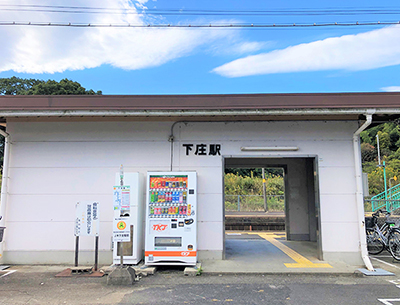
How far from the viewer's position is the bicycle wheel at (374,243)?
813 centimetres

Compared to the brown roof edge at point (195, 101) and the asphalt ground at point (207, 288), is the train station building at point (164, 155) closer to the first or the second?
the brown roof edge at point (195, 101)

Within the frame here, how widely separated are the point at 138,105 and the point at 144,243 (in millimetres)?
3190

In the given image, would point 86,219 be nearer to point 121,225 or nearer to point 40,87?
point 121,225

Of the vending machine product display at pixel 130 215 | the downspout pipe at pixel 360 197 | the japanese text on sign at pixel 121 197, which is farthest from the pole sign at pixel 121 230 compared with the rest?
the downspout pipe at pixel 360 197

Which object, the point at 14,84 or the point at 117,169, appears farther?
the point at 14,84

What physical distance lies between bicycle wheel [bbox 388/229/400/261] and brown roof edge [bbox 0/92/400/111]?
141 inches

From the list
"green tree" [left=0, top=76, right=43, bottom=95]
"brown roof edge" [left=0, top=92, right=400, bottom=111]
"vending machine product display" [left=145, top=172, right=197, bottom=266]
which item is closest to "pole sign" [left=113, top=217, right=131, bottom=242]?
"vending machine product display" [left=145, top=172, right=197, bottom=266]

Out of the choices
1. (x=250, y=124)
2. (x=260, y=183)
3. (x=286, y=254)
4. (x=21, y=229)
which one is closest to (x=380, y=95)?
(x=250, y=124)

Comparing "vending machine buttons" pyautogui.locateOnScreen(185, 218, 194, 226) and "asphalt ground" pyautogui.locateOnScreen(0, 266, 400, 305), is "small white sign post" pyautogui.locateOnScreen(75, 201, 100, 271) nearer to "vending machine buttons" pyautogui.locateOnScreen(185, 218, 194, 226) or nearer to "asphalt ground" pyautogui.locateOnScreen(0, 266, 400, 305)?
"asphalt ground" pyautogui.locateOnScreen(0, 266, 400, 305)

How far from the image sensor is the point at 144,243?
Result: 21.9ft

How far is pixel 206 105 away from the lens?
6445 millimetres

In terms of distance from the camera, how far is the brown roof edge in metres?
6.36

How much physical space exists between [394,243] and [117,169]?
23.8ft

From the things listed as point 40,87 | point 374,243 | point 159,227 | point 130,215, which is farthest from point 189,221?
point 40,87
